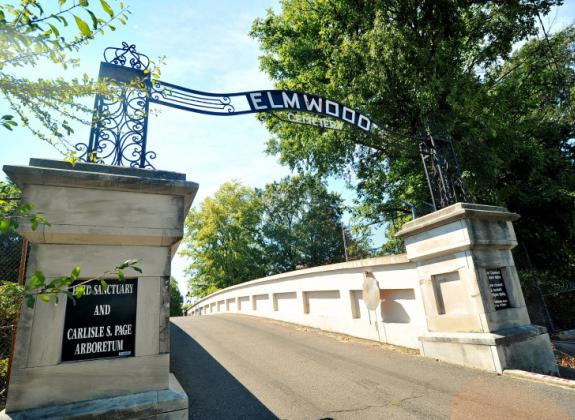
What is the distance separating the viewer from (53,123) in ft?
10.0

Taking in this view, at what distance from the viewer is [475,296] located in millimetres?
5559

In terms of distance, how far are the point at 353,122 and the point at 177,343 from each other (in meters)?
7.49

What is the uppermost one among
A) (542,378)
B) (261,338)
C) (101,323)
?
(101,323)

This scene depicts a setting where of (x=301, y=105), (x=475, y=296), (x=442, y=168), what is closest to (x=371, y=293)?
(x=475, y=296)

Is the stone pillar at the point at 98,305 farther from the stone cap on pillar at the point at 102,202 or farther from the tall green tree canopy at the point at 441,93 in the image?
the tall green tree canopy at the point at 441,93

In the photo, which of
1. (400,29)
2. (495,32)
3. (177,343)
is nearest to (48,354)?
(177,343)

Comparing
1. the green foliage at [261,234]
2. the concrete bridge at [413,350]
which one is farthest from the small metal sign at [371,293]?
the green foliage at [261,234]

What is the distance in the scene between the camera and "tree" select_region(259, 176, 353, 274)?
127 feet

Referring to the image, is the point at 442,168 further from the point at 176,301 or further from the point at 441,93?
the point at 176,301

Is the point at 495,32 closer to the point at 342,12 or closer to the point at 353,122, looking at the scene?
the point at 342,12

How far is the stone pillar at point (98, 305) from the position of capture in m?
2.74

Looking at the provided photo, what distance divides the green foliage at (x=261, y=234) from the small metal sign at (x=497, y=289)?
2238 cm

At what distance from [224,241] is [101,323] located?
30895 mm

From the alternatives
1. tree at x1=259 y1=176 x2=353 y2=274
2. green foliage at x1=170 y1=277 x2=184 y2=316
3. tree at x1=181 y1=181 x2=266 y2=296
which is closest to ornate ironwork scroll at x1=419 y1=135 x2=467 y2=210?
tree at x1=181 y1=181 x2=266 y2=296
